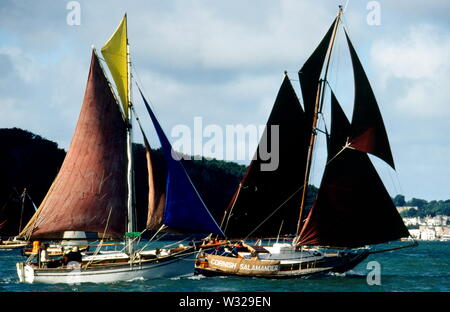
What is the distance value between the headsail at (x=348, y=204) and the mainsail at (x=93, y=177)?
1294 centimetres

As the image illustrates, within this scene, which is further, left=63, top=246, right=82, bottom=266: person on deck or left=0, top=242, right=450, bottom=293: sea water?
left=63, top=246, right=82, bottom=266: person on deck

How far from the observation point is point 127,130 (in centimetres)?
4734

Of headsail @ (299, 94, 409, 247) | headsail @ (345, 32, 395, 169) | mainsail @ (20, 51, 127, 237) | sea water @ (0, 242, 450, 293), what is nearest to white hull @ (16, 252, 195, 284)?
sea water @ (0, 242, 450, 293)

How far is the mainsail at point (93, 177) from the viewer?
45.8 meters

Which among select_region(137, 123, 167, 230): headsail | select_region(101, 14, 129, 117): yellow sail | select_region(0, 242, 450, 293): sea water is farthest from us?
select_region(101, 14, 129, 117): yellow sail

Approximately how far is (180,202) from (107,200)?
4610 mm

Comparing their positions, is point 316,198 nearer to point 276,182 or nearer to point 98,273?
point 276,182

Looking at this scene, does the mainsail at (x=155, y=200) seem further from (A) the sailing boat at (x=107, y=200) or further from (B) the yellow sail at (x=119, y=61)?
(B) the yellow sail at (x=119, y=61)

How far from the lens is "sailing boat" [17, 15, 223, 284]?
4566 cm

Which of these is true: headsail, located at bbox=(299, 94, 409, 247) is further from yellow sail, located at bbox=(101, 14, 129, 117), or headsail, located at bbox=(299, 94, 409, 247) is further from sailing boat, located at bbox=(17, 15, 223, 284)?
yellow sail, located at bbox=(101, 14, 129, 117)

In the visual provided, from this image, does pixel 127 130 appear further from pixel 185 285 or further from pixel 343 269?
pixel 343 269

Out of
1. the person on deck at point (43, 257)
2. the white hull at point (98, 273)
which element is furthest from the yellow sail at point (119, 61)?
the person on deck at point (43, 257)

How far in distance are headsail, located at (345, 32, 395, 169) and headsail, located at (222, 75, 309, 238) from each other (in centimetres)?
456
